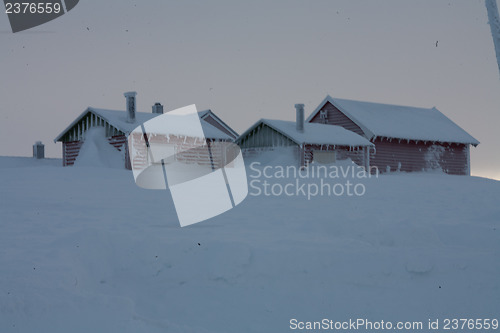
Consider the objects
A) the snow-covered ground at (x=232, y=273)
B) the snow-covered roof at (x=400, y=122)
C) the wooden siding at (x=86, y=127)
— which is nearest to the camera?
the snow-covered ground at (x=232, y=273)

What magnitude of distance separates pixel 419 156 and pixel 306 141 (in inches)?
411

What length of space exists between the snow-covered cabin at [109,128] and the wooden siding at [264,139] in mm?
2140

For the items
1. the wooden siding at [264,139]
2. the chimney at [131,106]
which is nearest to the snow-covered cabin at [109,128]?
the chimney at [131,106]

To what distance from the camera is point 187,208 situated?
12.7 metres

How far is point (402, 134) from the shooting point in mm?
33656

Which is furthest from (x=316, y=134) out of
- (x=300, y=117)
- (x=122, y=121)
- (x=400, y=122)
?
(x=122, y=121)

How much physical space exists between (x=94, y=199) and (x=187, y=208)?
9.20 ft

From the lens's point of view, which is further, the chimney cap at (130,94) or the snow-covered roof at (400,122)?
the snow-covered roof at (400,122)

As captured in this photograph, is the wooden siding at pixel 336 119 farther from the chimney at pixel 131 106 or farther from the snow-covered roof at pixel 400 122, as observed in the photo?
the chimney at pixel 131 106

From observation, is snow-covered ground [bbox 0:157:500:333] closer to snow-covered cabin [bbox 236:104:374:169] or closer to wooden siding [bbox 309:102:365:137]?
snow-covered cabin [bbox 236:104:374:169]

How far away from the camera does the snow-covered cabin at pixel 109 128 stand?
25984 mm

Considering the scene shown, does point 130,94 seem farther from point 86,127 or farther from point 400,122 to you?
point 400,122

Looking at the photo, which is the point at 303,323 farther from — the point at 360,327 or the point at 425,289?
Result: the point at 425,289

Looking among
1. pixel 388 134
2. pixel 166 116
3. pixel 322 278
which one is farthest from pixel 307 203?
pixel 388 134
